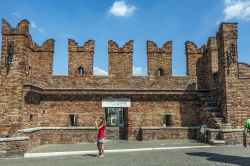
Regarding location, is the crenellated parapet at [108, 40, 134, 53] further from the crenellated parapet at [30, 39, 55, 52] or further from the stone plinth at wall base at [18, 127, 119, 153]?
the stone plinth at wall base at [18, 127, 119, 153]

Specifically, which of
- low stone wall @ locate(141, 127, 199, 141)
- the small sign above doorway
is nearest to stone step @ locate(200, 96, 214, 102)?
low stone wall @ locate(141, 127, 199, 141)

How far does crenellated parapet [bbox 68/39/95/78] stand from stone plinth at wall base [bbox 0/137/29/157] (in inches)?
250

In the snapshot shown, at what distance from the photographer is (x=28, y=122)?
14.9 m

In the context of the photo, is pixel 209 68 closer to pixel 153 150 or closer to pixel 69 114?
pixel 153 150

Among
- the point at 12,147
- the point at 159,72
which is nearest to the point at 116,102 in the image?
the point at 159,72

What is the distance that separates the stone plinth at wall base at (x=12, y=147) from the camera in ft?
37.9

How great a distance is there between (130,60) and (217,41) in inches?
212

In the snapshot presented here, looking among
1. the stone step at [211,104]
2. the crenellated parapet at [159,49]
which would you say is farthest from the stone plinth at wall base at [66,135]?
Result: the stone step at [211,104]

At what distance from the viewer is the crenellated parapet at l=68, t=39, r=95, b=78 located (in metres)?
17.1

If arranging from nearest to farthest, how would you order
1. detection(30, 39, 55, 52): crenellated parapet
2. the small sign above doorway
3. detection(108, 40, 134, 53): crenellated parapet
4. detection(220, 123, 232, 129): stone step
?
detection(220, 123, 232, 129): stone step, the small sign above doorway, detection(30, 39, 55, 52): crenellated parapet, detection(108, 40, 134, 53): crenellated parapet

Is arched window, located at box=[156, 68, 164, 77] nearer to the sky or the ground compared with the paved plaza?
nearer to the sky

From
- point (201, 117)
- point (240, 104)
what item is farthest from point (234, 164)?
point (201, 117)

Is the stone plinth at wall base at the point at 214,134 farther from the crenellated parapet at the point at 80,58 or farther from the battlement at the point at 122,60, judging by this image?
the crenellated parapet at the point at 80,58

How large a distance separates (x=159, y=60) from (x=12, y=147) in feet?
32.9
